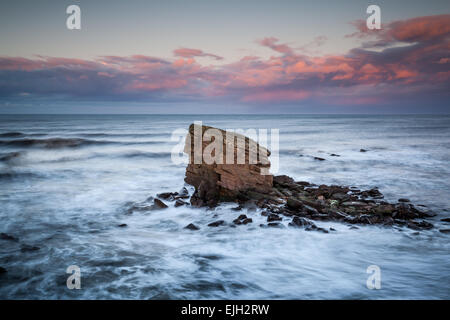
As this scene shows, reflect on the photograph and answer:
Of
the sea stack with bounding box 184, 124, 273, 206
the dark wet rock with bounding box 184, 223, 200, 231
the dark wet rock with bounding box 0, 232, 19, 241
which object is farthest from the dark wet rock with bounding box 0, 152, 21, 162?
the dark wet rock with bounding box 184, 223, 200, 231

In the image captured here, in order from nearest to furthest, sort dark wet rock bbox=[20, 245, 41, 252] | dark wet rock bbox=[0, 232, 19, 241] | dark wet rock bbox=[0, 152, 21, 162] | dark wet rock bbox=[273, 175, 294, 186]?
dark wet rock bbox=[20, 245, 41, 252]
dark wet rock bbox=[0, 232, 19, 241]
dark wet rock bbox=[273, 175, 294, 186]
dark wet rock bbox=[0, 152, 21, 162]

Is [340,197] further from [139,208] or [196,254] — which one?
[139,208]

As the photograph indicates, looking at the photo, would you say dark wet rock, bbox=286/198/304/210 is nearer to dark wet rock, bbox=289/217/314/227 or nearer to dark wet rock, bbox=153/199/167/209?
dark wet rock, bbox=289/217/314/227

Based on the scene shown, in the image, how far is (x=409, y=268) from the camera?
543 centimetres

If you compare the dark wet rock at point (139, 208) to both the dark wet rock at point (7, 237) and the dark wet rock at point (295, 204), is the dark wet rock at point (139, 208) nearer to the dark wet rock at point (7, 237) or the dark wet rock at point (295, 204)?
the dark wet rock at point (7, 237)

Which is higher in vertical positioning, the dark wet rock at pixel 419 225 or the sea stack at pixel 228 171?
the sea stack at pixel 228 171

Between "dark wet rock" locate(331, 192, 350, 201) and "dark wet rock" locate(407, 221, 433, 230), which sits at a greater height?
"dark wet rock" locate(331, 192, 350, 201)

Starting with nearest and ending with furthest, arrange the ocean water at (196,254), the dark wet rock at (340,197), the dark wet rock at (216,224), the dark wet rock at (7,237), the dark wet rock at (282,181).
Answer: the ocean water at (196,254) < the dark wet rock at (7,237) < the dark wet rock at (216,224) < the dark wet rock at (340,197) < the dark wet rock at (282,181)

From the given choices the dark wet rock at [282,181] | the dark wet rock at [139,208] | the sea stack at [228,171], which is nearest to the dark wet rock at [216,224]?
the sea stack at [228,171]

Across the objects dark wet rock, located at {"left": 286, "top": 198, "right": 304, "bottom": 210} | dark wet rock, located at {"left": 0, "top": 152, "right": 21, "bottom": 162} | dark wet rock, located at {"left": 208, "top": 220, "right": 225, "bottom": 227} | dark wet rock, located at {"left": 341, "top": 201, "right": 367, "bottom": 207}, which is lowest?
dark wet rock, located at {"left": 208, "top": 220, "right": 225, "bottom": 227}
